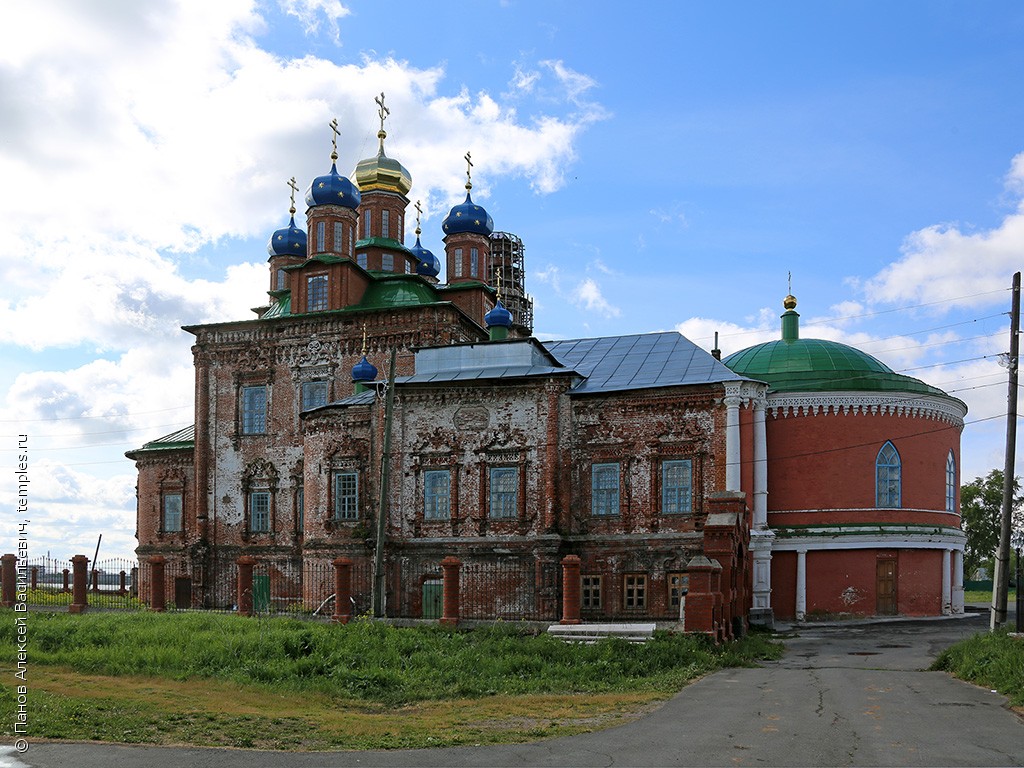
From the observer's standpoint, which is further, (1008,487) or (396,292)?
(396,292)

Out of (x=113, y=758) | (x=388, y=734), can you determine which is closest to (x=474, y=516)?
(x=388, y=734)

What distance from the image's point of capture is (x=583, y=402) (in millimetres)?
25312

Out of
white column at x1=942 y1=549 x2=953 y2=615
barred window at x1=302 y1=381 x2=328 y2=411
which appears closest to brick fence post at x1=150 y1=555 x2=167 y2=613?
barred window at x1=302 y1=381 x2=328 y2=411

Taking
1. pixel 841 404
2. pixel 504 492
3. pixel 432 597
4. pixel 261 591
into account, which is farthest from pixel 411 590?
pixel 841 404

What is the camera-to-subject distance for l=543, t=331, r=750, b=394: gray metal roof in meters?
25.2

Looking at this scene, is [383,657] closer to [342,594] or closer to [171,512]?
[342,594]

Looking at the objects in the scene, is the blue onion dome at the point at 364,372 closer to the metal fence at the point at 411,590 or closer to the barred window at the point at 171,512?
the metal fence at the point at 411,590

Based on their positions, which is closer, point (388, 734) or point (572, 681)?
point (388, 734)

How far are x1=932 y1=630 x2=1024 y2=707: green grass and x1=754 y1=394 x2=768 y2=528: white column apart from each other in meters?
8.03

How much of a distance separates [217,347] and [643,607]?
53.0 feet

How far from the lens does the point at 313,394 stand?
3033cm

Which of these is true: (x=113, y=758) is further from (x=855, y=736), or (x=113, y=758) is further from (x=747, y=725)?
(x=855, y=736)

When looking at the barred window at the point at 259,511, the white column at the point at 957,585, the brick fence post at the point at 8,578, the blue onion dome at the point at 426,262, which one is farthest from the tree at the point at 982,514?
the brick fence post at the point at 8,578

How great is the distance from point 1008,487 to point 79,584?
2074 centimetres
